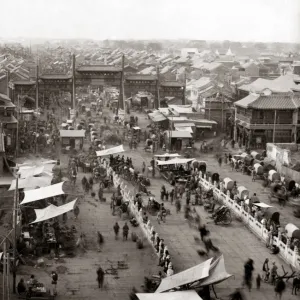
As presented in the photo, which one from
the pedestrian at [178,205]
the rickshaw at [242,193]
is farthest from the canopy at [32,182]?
the rickshaw at [242,193]

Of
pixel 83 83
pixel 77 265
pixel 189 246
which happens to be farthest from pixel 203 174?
pixel 83 83

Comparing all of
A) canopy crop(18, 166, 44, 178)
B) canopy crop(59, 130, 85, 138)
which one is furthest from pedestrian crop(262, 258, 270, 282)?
canopy crop(59, 130, 85, 138)

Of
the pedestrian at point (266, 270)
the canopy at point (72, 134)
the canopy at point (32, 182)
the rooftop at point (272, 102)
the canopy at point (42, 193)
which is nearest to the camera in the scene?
the pedestrian at point (266, 270)

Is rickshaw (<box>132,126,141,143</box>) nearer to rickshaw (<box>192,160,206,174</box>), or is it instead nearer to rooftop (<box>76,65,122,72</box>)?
rickshaw (<box>192,160,206,174</box>)

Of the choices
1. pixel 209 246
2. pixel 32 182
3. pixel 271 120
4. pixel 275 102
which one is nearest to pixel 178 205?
pixel 209 246

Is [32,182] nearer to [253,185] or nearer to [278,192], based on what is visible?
[278,192]

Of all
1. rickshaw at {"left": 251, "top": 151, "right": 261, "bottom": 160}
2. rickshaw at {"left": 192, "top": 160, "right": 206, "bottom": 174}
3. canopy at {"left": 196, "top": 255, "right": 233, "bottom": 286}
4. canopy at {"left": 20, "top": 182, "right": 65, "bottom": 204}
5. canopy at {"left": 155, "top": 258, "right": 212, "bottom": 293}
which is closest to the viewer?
canopy at {"left": 155, "top": 258, "right": 212, "bottom": 293}

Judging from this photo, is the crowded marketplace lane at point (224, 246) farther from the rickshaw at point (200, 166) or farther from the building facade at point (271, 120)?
the building facade at point (271, 120)
